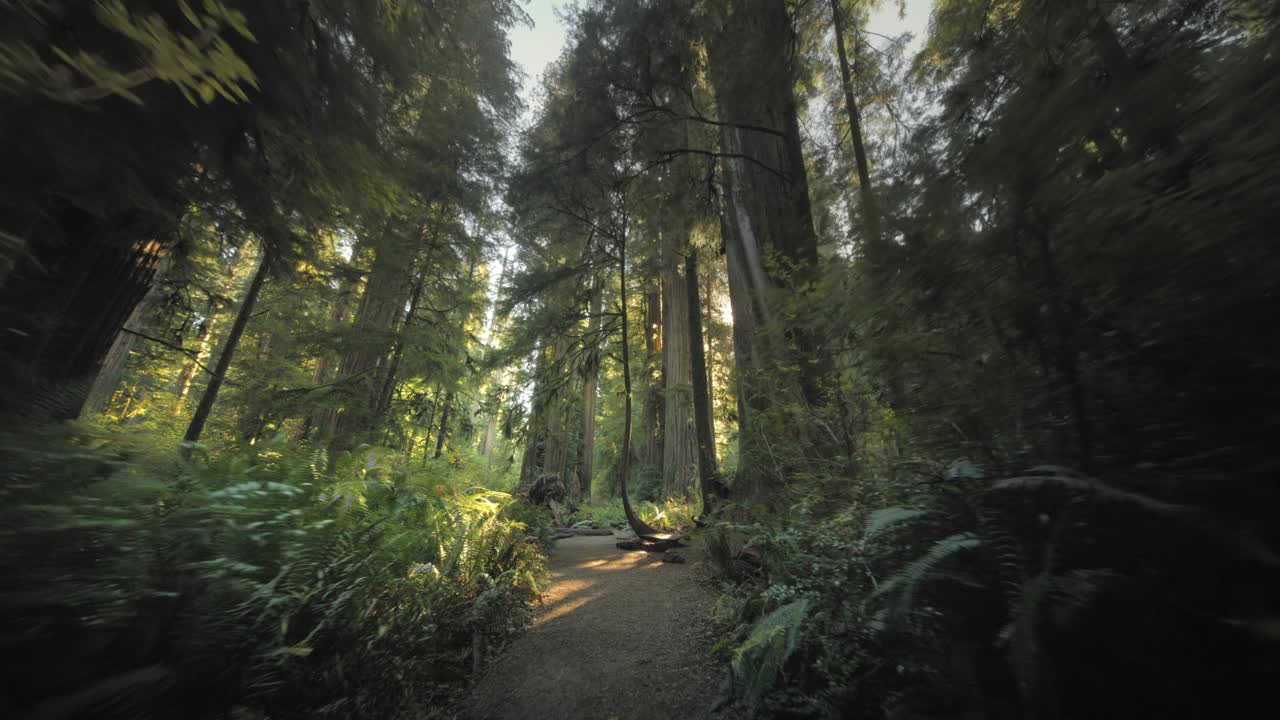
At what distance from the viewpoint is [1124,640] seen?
2.84 feet

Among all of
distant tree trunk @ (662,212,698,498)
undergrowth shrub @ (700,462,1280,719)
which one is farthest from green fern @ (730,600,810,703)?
distant tree trunk @ (662,212,698,498)

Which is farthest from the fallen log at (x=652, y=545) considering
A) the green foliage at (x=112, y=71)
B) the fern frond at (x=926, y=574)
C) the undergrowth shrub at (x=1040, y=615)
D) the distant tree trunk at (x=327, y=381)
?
the green foliage at (x=112, y=71)

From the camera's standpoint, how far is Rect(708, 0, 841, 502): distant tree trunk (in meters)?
3.58

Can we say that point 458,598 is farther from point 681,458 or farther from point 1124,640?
point 681,458

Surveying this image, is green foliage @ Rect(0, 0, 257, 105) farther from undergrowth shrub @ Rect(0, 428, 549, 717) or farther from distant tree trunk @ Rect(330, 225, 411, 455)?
distant tree trunk @ Rect(330, 225, 411, 455)

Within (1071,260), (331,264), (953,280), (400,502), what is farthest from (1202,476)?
(331,264)

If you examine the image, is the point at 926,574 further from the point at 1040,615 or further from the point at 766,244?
the point at 766,244

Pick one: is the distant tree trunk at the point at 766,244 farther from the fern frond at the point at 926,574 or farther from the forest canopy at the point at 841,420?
the fern frond at the point at 926,574

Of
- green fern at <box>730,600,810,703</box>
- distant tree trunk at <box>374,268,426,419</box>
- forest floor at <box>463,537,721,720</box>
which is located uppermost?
distant tree trunk at <box>374,268,426,419</box>

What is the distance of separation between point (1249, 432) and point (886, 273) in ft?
3.00

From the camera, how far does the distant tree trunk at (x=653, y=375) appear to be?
11971mm

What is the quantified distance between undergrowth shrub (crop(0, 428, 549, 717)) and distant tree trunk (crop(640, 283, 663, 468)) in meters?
9.51

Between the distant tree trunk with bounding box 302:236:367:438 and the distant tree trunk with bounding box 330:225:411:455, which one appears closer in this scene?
the distant tree trunk with bounding box 302:236:367:438

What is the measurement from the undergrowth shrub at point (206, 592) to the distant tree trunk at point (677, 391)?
21.9 ft
